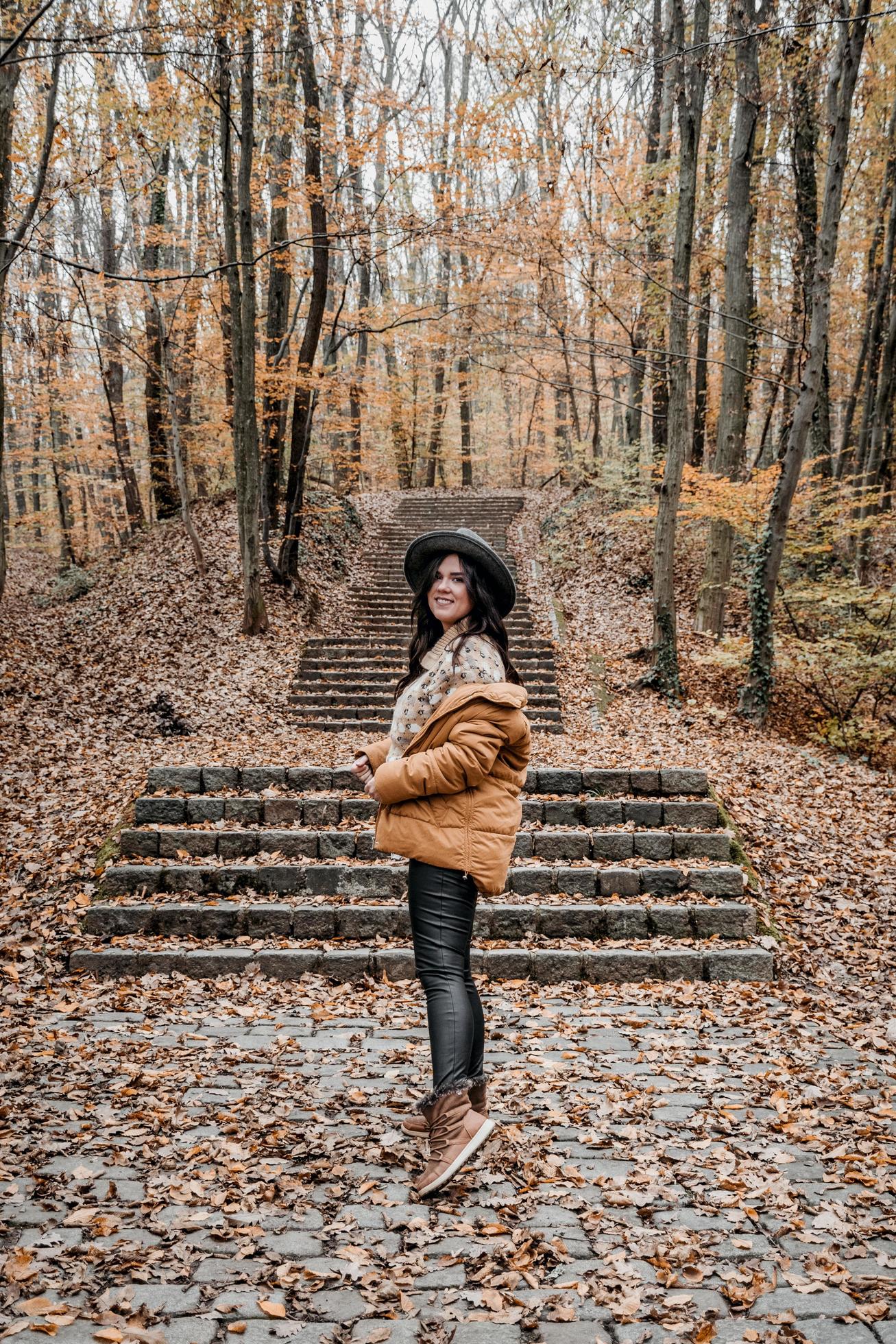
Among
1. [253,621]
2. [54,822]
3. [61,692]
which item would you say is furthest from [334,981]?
[253,621]

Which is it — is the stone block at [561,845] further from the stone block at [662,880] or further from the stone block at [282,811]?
the stone block at [282,811]

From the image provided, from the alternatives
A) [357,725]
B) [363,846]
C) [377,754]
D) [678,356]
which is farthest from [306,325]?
[377,754]

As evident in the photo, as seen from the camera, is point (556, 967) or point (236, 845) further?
point (236, 845)

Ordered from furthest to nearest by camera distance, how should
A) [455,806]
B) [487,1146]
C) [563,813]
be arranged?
1. [563,813]
2. [487,1146]
3. [455,806]

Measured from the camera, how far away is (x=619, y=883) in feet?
17.9

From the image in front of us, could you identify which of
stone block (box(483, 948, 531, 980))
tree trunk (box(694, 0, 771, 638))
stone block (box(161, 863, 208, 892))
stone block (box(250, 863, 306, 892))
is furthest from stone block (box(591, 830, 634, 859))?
tree trunk (box(694, 0, 771, 638))

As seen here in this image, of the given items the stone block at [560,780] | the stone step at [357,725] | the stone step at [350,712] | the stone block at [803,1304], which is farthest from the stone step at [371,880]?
the stone step at [350,712]

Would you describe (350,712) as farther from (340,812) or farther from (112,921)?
(112,921)

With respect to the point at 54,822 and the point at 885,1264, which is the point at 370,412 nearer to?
the point at 54,822

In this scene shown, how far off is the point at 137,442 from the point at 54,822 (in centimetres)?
1902

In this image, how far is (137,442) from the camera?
22828 millimetres

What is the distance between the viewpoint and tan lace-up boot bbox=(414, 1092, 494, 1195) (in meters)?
2.53

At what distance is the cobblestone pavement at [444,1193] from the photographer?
2.10 meters

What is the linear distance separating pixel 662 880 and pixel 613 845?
484 millimetres
